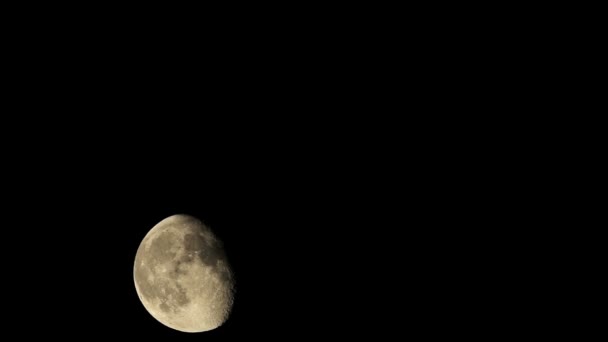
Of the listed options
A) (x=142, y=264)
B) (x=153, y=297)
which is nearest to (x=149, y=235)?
(x=142, y=264)

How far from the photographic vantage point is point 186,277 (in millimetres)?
3270

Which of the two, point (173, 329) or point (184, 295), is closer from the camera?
point (184, 295)

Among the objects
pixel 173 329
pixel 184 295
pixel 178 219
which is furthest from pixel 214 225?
pixel 173 329

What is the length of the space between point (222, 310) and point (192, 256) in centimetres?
54

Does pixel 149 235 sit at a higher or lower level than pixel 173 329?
higher

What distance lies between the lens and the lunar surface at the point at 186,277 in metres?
3.29

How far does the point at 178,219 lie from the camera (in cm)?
360

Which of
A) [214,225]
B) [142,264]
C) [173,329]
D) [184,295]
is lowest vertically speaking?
[173,329]

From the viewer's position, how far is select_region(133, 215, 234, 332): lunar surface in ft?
10.8

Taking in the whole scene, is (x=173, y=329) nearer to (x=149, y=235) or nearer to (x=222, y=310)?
(x=222, y=310)

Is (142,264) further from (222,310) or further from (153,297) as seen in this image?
(222,310)

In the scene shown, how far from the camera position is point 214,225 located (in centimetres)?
355

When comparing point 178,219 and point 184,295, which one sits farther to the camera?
point 178,219

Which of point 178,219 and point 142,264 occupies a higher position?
point 178,219
